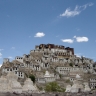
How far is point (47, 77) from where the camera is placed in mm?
89312

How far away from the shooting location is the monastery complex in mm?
87312

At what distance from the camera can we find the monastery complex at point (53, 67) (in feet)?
286

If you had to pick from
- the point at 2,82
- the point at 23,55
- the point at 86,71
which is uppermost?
the point at 23,55

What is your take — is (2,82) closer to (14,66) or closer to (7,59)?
(14,66)

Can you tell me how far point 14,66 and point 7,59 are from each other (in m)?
10.1

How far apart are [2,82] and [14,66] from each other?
41825 mm

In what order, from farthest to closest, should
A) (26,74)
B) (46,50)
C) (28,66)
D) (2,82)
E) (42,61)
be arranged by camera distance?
(46,50) → (42,61) → (28,66) → (26,74) → (2,82)

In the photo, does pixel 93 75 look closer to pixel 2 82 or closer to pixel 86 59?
pixel 86 59

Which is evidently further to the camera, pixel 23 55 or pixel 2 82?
pixel 23 55

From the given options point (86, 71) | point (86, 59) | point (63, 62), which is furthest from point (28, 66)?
point (86, 59)

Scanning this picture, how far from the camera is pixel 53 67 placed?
104250 millimetres

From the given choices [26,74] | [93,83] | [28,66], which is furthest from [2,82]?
[93,83]

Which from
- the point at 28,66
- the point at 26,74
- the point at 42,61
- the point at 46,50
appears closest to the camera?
the point at 26,74

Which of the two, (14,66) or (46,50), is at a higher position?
(46,50)
